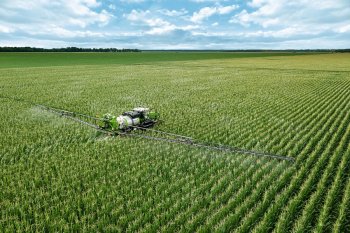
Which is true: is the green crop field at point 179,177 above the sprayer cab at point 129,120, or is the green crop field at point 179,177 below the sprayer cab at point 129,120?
below

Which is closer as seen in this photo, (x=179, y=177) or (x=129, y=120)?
(x=179, y=177)

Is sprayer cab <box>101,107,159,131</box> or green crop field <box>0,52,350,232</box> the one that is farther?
sprayer cab <box>101,107,159,131</box>

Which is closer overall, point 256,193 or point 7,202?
point 7,202

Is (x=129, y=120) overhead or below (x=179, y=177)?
overhead

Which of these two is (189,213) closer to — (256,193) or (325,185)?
(256,193)

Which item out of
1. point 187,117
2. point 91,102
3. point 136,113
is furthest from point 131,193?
point 91,102

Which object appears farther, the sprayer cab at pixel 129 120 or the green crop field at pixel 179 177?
the sprayer cab at pixel 129 120

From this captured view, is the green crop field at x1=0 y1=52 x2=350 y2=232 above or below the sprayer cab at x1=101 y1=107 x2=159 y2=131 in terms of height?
below

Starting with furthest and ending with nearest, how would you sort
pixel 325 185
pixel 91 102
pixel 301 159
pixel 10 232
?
pixel 91 102
pixel 301 159
pixel 325 185
pixel 10 232
